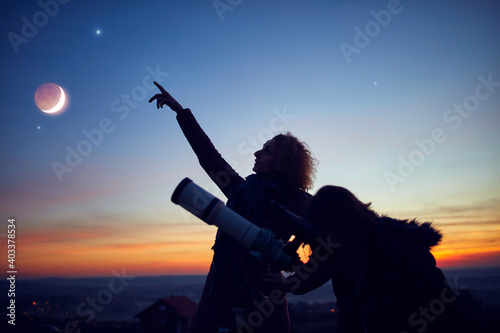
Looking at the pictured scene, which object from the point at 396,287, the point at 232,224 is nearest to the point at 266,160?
the point at 232,224

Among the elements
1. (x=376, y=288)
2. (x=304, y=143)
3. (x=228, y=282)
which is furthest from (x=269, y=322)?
(x=304, y=143)

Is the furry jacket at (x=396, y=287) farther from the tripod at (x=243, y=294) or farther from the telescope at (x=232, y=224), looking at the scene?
the tripod at (x=243, y=294)

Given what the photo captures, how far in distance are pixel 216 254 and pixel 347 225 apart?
1.32m

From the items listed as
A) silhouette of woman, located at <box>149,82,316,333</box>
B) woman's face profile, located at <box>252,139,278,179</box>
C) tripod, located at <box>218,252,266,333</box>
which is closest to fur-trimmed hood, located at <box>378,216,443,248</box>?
silhouette of woman, located at <box>149,82,316,333</box>

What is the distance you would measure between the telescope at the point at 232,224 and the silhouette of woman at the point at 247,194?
0.57ft

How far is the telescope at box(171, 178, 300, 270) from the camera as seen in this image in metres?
2.18

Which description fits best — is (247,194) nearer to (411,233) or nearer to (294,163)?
(294,163)

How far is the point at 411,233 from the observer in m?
2.27

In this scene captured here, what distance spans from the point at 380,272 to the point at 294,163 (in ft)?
4.89

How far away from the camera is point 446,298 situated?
2002 millimetres

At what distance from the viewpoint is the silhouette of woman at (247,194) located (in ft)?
8.95

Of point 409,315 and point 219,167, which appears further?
point 219,167

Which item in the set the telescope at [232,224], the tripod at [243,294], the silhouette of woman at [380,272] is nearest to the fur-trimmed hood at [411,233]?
the silhouette of woman at [380,272]

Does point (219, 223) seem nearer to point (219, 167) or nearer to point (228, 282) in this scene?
point (228, 282)
